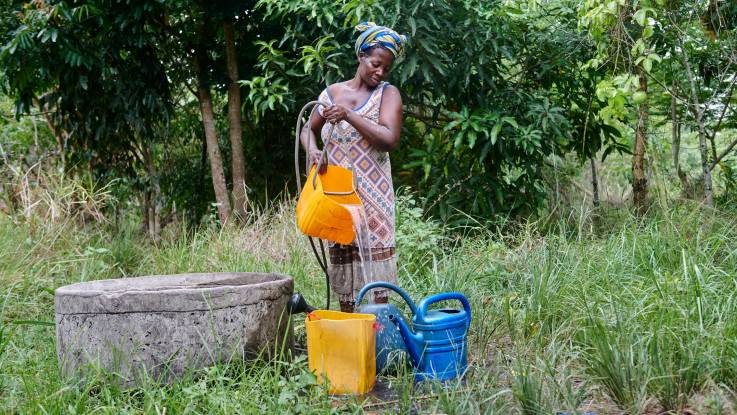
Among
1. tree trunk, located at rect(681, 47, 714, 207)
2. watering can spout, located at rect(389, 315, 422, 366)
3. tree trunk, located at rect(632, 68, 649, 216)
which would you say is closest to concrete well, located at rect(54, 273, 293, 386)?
watering can spout, located at rect(389, 315, 422, 366)

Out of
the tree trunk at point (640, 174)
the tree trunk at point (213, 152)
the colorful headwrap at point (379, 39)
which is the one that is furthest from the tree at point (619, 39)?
the tree trunk at point (213, 152)

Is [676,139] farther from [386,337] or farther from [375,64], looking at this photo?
[386,337]

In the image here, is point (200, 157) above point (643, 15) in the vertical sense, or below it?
below

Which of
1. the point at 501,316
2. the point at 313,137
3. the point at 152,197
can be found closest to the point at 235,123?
the point at 152,197

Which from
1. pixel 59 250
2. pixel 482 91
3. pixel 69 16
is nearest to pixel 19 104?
pixel 69 16

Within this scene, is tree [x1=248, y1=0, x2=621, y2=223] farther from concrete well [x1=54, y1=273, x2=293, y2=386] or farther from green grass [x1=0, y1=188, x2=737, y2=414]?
concrete well [x1=54, y1=273, x2=293, y2=386]

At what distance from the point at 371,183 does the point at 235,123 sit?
353 cm

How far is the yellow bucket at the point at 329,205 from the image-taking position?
3.49 metres

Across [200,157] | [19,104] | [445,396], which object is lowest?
[445,396]

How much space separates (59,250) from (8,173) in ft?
6.04

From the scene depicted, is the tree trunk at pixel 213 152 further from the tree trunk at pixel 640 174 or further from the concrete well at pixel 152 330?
the tree trunk at pixel 640 174

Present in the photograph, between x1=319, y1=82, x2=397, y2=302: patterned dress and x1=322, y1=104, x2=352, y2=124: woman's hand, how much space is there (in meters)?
0.21

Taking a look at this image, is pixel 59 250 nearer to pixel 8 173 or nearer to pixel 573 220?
pixel 8 173

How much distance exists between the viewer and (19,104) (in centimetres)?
696
